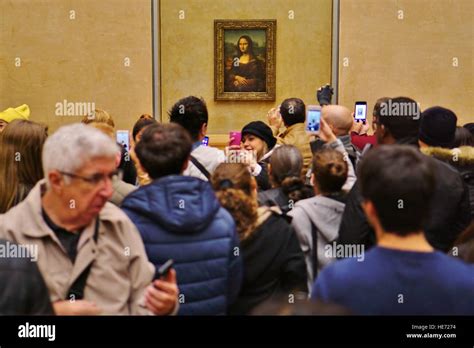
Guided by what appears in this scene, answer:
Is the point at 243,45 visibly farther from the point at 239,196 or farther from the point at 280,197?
the point at 239,196

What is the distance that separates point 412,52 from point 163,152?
10.9m

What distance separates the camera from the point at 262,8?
13938 millimetres

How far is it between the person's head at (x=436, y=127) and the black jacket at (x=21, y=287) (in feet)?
11.1

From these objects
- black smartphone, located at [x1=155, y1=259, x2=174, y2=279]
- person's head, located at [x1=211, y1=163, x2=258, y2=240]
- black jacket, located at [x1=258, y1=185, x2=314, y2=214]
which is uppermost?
person's head, located at [x1=211, y1=163, x2=258, y2=240]

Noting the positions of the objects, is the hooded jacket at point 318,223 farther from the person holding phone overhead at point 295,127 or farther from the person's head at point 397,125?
the person holding phone overhead at point 295,127

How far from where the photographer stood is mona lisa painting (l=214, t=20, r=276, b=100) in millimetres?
13898

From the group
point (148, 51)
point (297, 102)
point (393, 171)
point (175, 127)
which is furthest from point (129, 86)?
point (393, 171)

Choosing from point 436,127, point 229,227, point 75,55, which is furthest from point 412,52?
point 229,227

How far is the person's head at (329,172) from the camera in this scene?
171 inches

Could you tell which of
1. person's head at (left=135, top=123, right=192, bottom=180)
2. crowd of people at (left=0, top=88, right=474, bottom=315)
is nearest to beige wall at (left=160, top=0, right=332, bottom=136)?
crowd of people at (left=0, top=88, right=474, bottom=315)

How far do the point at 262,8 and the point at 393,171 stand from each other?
11.7m

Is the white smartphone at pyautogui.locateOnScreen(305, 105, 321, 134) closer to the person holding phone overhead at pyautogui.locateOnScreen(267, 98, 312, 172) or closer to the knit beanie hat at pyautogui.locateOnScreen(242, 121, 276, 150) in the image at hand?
the person holding phone overhead at pyautogui.locateOnScreen(267, 98, 312, 172)

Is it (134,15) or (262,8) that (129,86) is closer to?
(134,15)

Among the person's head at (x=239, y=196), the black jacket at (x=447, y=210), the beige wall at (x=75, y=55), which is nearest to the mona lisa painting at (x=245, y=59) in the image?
the beige wall at (x=75, y=55)
